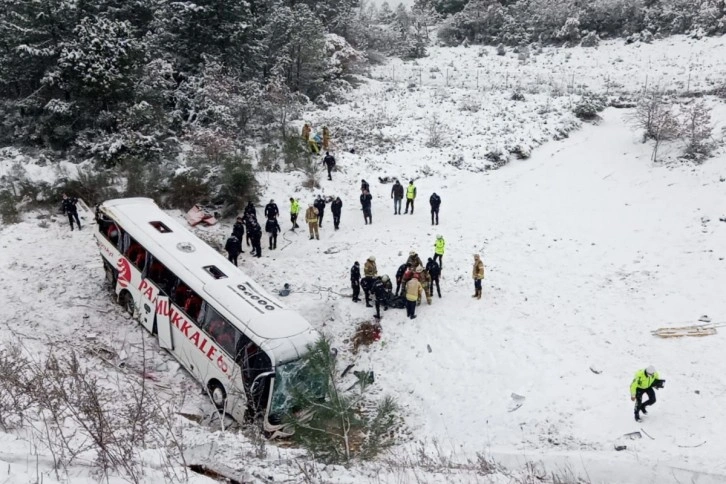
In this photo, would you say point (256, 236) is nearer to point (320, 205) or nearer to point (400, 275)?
point (320, 205)

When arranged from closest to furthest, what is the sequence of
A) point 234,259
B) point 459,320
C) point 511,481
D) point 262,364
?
point 511,481, point 262,364, point 459,320, point 234,259

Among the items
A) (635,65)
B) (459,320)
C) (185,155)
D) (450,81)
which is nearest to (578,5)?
(635,65)

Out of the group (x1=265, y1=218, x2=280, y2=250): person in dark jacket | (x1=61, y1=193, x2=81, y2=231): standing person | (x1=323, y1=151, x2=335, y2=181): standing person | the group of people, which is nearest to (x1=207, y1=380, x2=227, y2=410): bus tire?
the group of people

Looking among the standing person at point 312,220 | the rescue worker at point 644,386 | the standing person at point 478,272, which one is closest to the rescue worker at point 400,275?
the standing person at point 478,272

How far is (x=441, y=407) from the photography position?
1141 cm

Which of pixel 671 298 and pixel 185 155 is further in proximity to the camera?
pixel 185 155

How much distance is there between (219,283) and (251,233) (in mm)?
6548

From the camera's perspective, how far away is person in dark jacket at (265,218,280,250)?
18609 mm

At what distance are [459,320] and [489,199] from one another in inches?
385

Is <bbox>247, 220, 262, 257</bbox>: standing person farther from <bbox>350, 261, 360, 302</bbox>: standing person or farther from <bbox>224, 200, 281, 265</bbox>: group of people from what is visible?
<bbox>350, 261, 360, 302</bbox>: standing person

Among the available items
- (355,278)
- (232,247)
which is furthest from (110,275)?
(355,278)

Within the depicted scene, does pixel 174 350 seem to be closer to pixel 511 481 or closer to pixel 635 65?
pixel 511 481

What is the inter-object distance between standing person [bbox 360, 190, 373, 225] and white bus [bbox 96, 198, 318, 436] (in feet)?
26.6

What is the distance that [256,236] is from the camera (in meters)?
18.0
